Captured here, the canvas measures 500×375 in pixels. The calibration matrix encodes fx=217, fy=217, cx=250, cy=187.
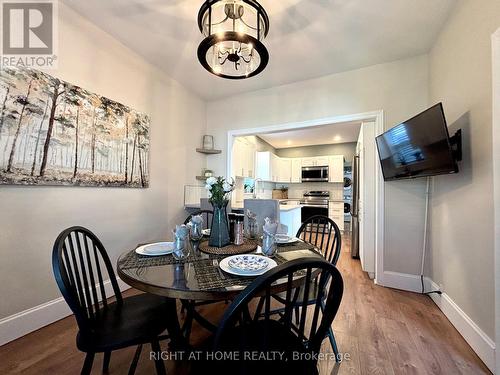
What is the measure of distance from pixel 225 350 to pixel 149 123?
8.74ft

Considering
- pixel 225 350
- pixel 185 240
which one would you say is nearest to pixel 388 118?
pixel 185 240

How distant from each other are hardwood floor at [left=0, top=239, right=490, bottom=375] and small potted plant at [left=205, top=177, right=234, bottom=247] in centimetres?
85

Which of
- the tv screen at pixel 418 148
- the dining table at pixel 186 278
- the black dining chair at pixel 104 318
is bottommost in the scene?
the black dining chair at pixel 104 318

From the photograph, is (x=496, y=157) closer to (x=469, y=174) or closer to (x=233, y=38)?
(x=469, y=174)

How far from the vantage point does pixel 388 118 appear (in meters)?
2.69

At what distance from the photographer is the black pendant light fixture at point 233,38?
1.47 meters

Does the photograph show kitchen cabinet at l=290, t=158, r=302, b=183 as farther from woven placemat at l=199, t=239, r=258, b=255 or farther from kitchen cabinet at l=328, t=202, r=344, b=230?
woven placemat at l=199, t=239, r=258, b=255

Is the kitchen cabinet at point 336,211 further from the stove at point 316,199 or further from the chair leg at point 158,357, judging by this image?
the chair leg at point 158,357

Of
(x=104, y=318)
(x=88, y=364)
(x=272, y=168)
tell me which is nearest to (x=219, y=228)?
(x=104, y=318)

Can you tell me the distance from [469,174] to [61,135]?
3461 mm

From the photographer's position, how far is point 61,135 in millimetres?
1941

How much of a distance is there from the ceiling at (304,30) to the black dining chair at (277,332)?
219cm

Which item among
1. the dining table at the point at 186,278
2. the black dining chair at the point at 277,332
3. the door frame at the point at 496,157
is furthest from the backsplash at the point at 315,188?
the black dining chair at the point at 277,332

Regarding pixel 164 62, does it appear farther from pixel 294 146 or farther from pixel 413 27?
pixel 294 146
